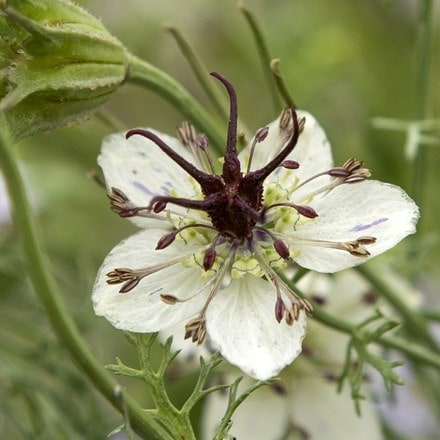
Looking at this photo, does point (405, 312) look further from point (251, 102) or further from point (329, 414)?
point (251, 102)

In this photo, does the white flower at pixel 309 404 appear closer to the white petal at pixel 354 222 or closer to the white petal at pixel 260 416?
the white petal at pixel 260 416

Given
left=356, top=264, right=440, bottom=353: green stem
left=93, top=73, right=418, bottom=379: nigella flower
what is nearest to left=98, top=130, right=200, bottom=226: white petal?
left=93, top=73, right=418, bottom=379: nigella flower

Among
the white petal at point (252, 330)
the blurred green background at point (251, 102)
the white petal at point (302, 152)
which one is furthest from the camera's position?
the blurred green background at point (251, 102)

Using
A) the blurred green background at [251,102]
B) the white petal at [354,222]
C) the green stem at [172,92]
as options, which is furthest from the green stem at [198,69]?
the blurred green background at [251,102]

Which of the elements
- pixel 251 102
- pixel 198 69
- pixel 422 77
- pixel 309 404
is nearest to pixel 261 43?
pixel 198 69

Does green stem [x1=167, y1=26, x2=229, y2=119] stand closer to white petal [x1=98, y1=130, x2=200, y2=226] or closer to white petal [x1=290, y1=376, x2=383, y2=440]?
white petal [x1=98, y1=130, x2=200, y2=226]

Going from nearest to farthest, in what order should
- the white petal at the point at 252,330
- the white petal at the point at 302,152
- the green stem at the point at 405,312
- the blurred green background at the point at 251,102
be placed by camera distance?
the white petal at the point at 252,330 → the white petal at the point at 302,152 → the green stem at the point at 405,312 → the blurred green background at the point at 251,102
